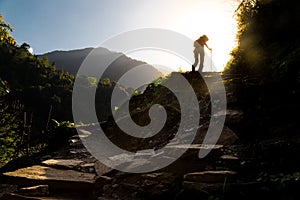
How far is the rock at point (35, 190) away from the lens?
4.09 m

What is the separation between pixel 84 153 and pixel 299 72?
20.8ft

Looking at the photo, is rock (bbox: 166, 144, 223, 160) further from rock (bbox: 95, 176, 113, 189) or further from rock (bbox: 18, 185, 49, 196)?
rock (bbox: 18, 185, 49, 196)

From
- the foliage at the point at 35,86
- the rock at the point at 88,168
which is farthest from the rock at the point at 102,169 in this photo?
the foliage at the point at 35,86

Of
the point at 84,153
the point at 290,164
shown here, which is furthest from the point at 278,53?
the point at 84,153

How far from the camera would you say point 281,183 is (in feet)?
9.50

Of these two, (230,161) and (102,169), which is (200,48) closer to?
(102,169)

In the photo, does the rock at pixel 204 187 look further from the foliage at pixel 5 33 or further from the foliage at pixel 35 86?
the foliage at pixel 35 86

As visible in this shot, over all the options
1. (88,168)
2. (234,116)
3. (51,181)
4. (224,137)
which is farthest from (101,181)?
(234,116)

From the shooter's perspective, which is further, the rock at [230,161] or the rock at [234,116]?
the rock at [234,116]

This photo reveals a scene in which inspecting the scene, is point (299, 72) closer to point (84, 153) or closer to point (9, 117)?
point (84, 153)

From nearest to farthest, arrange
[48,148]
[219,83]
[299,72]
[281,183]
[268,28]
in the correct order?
[281,183] < [299,72] < [268,28] < [219,83] < [48,148]

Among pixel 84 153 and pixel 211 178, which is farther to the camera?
pixel 84 153

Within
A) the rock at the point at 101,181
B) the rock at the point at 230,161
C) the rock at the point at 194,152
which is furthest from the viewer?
the rock at the point at 101,181

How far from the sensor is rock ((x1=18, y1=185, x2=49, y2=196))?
4086 mm
